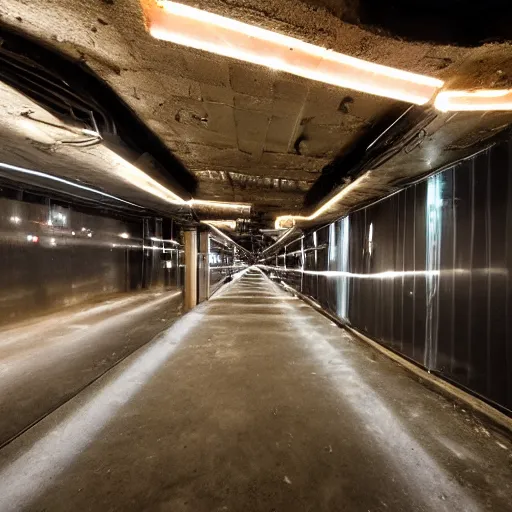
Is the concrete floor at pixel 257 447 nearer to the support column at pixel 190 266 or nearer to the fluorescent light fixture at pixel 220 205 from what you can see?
the fluorescent light fixture at pixel 220 205

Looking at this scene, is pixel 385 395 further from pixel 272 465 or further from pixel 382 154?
pixel 382 154

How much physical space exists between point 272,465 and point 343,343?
3.00 meters

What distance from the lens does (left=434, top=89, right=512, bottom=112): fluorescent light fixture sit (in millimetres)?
1602

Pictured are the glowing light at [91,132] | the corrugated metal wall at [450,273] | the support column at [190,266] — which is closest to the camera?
the glowing light at [91,132]

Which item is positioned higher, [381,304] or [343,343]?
[381,304]

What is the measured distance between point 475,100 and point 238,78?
165 cm

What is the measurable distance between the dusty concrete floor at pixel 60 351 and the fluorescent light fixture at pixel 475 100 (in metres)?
→ 4.26

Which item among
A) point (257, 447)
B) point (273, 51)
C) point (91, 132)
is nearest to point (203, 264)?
point (91, 132)

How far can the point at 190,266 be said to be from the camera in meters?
7.32

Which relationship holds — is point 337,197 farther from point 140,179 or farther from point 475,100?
point 140,179

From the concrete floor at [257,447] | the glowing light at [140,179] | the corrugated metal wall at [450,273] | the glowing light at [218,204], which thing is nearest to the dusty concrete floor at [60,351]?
the concrete floor at [257,447]

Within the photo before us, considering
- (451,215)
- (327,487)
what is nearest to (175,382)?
(327,487)

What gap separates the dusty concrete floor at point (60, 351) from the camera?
8.30 feet

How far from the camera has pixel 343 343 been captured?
4422 millimetres
